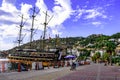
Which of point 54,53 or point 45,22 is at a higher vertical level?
point 45,22

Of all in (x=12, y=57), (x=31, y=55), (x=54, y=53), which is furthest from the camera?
(x=12, y=57)

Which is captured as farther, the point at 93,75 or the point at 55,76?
the point at 93,75

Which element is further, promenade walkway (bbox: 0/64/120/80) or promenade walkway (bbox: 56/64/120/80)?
promenade walkway (bbox: 56/64/120/80)

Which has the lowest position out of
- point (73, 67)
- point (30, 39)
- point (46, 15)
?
point (73, 67)

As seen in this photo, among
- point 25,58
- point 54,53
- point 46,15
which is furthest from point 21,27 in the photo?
point 54,53

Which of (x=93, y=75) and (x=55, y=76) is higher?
(x=55, y=76)

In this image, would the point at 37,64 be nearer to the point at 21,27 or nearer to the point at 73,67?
the point at 73,67

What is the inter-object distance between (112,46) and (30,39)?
42.4m

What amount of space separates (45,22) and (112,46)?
37.6 metres

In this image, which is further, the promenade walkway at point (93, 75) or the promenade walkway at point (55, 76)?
the promenade walkway at point (93, 75)

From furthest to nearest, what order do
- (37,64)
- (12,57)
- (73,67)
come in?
(12,57), (73,67), (37,64)

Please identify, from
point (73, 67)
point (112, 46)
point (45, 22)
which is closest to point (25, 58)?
point (45, 22)

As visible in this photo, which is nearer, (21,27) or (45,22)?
(45,22)

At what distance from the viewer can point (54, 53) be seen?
95.4 m
